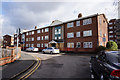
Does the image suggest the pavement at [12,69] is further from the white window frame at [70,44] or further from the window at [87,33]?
the window at [87,33]

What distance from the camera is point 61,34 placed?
25.6m

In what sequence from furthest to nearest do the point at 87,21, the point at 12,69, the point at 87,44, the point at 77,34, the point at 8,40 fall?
1. the point at 8,40
2. the point at 77,34
3. the point at 87,21
4. the point at 87,44
5. the point at 12,69

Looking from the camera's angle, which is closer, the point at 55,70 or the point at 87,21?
the point at 55,70

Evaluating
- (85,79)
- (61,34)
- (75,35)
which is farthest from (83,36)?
(85,79)

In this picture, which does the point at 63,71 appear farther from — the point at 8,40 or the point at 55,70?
the point at 8,40

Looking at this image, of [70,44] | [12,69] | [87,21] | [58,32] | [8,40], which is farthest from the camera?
[8,40]

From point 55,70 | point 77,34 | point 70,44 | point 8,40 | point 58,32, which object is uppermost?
point 58,32

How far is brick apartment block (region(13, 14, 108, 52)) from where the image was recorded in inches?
729

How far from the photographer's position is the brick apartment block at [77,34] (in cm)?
1852

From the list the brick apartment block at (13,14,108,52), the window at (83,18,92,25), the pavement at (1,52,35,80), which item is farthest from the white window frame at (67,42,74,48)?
the pavement at (1,52,35,80)

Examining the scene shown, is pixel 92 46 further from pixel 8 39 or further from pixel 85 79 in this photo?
pixel 8 39

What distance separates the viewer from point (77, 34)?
2145 centimetres

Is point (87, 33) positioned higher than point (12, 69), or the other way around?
point (87, 33)

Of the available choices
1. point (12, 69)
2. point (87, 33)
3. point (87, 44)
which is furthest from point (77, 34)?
point (12, 69)
